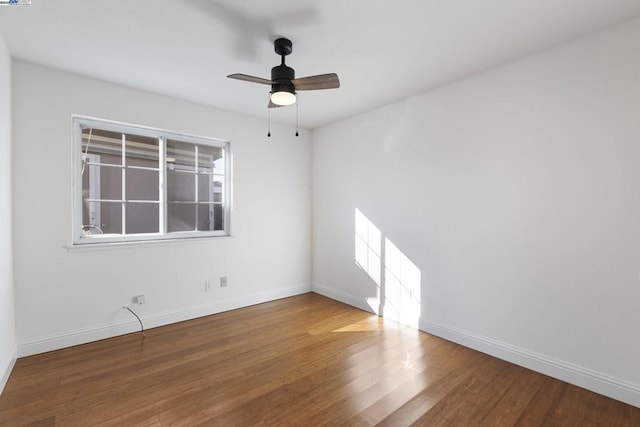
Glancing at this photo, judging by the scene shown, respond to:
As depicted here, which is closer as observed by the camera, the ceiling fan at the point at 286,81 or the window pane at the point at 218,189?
the ceiling fan at the point at 286,81

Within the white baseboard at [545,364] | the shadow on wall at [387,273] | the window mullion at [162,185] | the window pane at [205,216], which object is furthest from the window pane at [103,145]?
the white baseboard at [545,364]

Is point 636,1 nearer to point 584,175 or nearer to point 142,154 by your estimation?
point 584,175

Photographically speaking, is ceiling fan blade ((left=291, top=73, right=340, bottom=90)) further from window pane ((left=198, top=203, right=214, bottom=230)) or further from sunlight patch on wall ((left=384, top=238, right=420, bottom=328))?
window pane ((left=198, top=203, right=214, bottom=230))

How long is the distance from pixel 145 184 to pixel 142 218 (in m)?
0.39

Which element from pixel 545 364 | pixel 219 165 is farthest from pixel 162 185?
pixel 545 364

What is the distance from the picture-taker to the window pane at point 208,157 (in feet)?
12.5

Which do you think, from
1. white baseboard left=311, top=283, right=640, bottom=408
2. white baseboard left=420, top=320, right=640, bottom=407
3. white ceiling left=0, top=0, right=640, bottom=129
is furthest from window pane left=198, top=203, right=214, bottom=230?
white baseboard left=420, top=320, right=640, bottom=407

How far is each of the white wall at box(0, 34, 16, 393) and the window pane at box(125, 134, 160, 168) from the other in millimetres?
949

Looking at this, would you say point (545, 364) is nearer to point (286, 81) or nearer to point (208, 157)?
point (286, 81)

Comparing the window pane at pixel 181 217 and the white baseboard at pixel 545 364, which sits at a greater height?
the window pane at pixel 181 217

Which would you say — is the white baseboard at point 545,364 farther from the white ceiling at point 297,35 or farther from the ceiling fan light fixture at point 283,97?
the ceiling fan light fixture at point 283,97

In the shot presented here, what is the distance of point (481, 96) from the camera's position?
9.02ft

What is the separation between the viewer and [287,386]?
2.20 meters

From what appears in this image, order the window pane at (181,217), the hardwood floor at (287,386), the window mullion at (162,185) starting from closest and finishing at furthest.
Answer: the hardwood floor at (287,386)
the window mullion at (162,185)
the window pane at (181,217)
